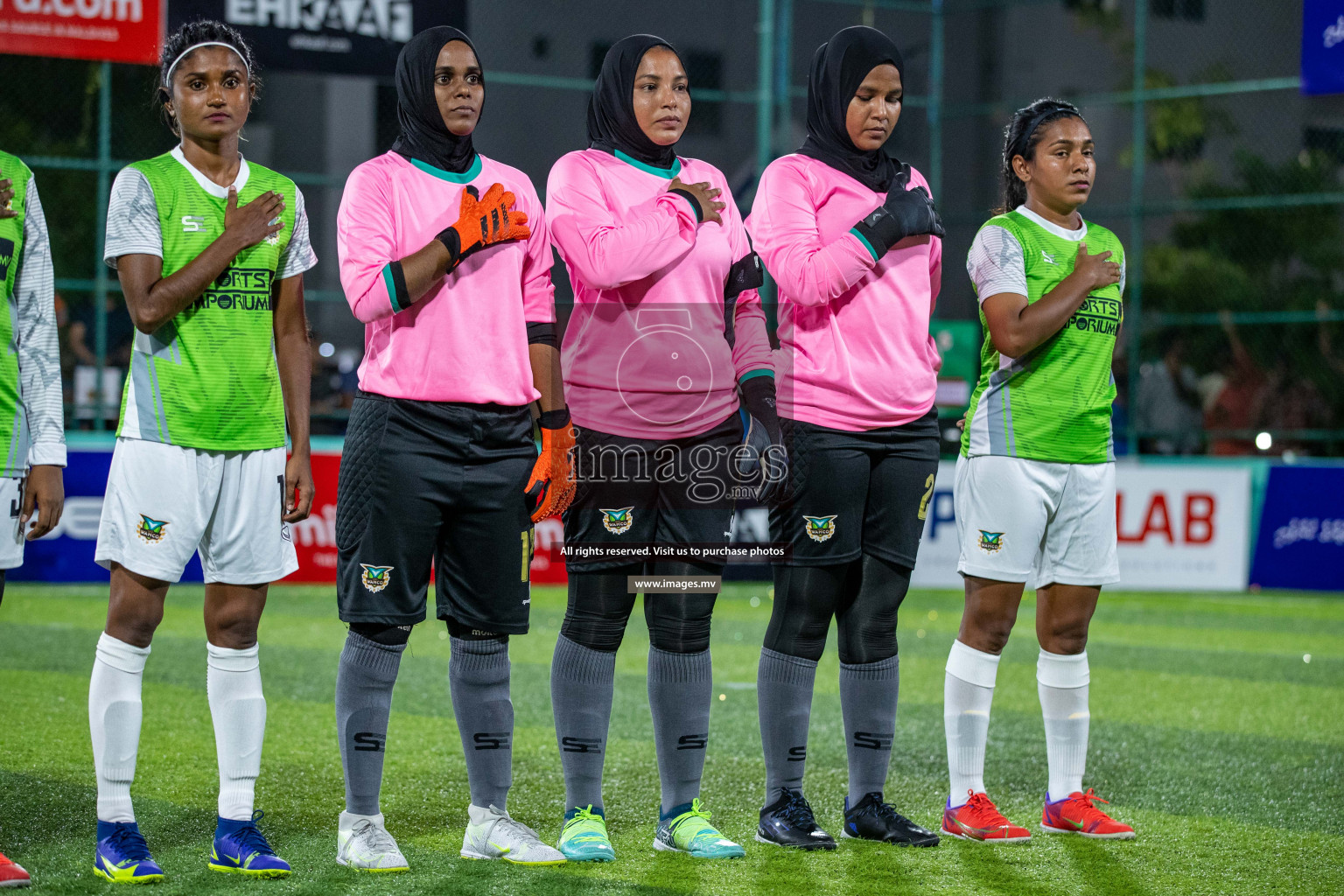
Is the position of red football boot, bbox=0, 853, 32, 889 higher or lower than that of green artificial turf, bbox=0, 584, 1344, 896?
higher

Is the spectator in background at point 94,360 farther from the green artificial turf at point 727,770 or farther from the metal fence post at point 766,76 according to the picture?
the metal fence post at point 766,76

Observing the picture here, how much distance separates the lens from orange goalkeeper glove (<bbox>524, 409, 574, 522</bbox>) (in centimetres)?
397

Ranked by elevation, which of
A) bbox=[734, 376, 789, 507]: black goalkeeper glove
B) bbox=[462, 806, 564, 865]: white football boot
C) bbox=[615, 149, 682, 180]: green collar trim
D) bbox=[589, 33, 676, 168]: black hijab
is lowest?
bbox=[462, 806, 564, 865]: white football boot

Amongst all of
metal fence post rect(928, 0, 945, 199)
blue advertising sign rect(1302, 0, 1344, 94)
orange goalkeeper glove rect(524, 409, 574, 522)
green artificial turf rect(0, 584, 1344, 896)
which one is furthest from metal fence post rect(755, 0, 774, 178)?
orange goalkeeper glove rect(524, 409, 574, 522)

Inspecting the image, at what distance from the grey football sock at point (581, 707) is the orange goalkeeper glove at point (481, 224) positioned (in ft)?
3.63

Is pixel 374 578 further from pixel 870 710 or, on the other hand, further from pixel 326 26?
pixel 326 26

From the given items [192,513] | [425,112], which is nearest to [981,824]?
[192,513]

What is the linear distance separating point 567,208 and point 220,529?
4.07 ft

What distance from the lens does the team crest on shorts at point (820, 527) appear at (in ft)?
13.9

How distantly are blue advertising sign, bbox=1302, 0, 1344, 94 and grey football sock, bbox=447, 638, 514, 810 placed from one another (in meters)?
8.69

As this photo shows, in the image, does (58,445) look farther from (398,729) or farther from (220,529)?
(398,729)

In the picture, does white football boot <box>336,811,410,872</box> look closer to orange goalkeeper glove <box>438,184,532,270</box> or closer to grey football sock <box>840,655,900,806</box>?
grey football sock <box>840,655,900,806</box>

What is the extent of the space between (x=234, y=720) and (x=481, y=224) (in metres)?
1.43

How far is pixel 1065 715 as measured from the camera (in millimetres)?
4602
